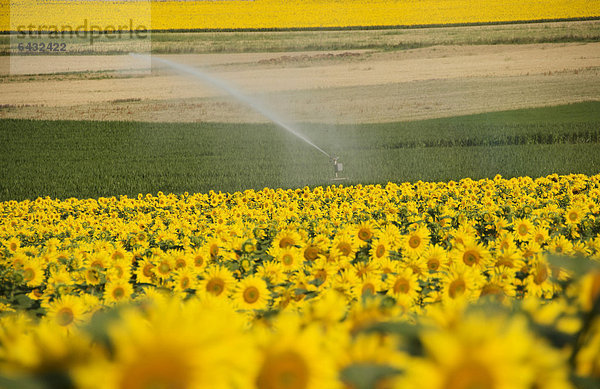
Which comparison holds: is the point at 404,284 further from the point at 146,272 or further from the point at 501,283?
the point at 146,272

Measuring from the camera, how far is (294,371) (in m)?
0.89

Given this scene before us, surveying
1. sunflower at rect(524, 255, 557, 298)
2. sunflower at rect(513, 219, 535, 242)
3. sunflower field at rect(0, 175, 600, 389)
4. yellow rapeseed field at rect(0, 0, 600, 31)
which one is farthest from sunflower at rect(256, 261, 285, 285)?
yellow rapeseed field at rect(0, 0, 600, 31)

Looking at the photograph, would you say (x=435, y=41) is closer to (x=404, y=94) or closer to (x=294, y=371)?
(x=404, y=94)

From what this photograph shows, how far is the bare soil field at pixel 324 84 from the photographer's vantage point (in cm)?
3675

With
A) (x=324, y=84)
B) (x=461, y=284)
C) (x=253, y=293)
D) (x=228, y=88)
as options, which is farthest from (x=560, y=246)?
(x=228, y=88)

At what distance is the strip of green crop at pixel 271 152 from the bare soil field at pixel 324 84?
1.82 meters

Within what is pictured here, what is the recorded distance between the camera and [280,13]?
50.4m

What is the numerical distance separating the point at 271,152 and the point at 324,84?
13525 mm

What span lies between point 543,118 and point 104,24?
36.5 meters

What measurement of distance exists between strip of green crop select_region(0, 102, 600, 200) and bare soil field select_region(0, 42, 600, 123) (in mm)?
1821

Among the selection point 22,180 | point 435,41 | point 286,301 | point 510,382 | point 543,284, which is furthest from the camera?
point 435,41

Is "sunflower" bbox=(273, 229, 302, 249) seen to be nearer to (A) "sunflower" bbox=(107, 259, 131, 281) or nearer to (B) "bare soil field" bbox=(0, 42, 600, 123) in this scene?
(A) "sunflower" bbox=(107, 259, 131, 281)

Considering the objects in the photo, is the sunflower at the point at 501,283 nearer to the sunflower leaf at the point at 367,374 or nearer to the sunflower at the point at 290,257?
the sunflower at the point at 290,257

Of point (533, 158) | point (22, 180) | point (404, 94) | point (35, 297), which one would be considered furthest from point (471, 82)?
point (35, 297)
